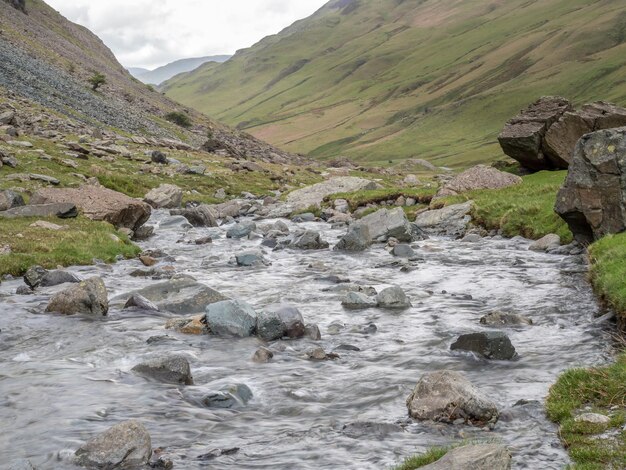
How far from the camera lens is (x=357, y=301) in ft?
63.7

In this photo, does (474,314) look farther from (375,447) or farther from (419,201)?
(419,201)

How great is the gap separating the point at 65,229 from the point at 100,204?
188 inches

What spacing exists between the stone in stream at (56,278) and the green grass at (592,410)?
54.8 feet

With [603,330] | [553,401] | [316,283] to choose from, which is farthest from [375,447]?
[316,283]

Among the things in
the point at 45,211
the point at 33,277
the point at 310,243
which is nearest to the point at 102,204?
the point at 45,211

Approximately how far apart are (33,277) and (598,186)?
21.8 m

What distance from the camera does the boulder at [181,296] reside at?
746 inches

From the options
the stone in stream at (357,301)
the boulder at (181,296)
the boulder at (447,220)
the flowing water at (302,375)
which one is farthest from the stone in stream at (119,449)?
the boulder at (447,220)

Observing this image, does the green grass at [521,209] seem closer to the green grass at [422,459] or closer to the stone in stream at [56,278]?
the stone in stream at [56,278]

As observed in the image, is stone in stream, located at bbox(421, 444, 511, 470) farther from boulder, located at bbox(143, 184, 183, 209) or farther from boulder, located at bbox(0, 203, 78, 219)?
boulder, located at bbox(143, 184, 183, 209)

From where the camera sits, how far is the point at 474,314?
18.2 meters

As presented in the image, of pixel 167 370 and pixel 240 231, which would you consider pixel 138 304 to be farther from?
pixel 240 231

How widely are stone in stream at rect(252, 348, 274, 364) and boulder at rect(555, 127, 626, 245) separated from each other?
1617 cm

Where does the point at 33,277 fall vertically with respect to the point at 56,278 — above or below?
above
